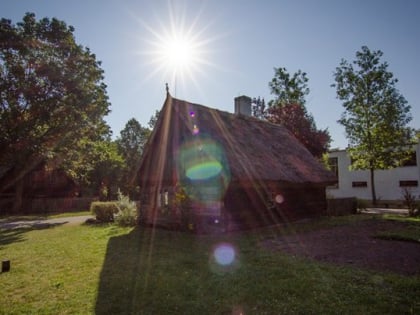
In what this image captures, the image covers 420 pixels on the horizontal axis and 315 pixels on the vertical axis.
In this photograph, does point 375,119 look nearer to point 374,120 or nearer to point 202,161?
point 374,120

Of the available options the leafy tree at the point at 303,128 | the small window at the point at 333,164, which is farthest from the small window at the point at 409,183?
the leafy tree at the point at 303,128

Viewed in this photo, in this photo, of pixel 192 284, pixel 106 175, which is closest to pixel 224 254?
pixel 192 284

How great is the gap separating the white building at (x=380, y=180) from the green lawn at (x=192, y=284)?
22.6 metres

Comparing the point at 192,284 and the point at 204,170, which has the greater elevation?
the point at 204,170

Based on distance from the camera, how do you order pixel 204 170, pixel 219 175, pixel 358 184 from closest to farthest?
pixel 219 175 < pixel 204 170 < pixel 358 184

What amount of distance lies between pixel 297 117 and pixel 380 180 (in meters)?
11.5

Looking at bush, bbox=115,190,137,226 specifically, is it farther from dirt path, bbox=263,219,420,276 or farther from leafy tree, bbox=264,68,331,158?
leafy tree, bbox=264,68,331,158

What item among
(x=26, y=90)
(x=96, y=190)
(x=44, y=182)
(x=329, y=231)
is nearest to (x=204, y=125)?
(x=329, y=231)

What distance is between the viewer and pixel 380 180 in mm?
32438

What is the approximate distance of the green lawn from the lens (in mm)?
4754

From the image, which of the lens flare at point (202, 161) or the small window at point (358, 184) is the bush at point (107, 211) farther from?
the small window at point (358, 184)

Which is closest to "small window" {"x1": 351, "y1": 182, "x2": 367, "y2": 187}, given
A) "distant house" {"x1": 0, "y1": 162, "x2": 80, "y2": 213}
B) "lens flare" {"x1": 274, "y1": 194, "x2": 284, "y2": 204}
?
"lens flare" {"x1": 274, "y1": 194, "x2": 284, "y2": 204}

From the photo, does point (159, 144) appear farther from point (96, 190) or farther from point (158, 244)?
point (96, 190)

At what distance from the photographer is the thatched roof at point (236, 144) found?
1358cm
